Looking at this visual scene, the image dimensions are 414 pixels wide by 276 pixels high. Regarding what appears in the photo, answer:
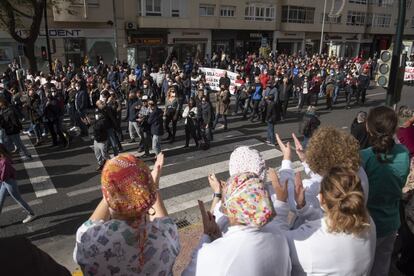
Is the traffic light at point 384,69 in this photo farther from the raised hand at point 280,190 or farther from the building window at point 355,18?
the building window at point 355,18

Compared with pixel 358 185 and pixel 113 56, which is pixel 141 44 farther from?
pixel 358 185

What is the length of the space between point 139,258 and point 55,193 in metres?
5.96

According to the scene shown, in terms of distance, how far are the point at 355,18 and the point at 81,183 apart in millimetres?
48099

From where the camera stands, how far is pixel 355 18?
4656 cm

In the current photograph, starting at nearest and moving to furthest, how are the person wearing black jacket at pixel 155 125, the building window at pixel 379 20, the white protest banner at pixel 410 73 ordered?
the person wearing black jacket at pixel 155 125, the white protest banner at pixel 410 73, the building window at pixel 379 20

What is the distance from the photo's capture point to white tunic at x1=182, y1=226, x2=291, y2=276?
75.7 inches

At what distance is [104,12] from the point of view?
2795 cm

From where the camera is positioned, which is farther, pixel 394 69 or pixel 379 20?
pixel 379 20

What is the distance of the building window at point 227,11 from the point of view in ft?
111

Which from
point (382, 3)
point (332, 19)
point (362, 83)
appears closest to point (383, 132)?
point (362, 83)

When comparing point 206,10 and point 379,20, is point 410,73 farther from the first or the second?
point 379,20

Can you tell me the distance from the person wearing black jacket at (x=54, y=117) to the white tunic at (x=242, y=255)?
908 centimetres

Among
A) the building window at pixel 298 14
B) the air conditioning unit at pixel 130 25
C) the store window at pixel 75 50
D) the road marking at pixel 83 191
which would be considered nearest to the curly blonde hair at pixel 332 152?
the road marking at pixel 83 191

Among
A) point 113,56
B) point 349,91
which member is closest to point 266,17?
point 113,56
